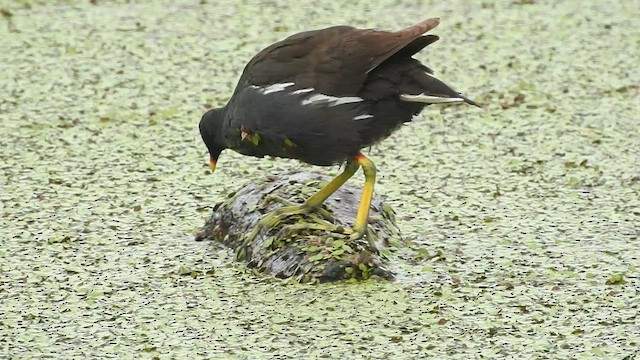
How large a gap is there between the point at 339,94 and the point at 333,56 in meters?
0.12

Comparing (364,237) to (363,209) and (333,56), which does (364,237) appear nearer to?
(363,209)

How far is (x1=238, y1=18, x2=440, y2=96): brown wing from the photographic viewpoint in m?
3.94

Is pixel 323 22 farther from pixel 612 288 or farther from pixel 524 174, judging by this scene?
pixel 612 288

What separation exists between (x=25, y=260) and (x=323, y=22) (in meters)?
2.77

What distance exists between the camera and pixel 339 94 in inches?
155

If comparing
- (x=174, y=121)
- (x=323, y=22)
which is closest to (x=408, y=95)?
(x=174, y=121)

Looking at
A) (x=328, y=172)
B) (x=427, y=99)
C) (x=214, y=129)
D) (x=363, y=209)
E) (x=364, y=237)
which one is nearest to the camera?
(x=427, y=99)

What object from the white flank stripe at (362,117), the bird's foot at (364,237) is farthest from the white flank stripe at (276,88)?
the bird's foot at (364,237)

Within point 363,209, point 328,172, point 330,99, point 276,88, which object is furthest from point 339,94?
point 328,172

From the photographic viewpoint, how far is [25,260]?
4203 mm

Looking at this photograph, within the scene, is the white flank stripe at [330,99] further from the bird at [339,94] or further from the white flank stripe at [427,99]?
the white flank stripe at [427,99]

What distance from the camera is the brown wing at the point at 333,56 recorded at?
12.9ft

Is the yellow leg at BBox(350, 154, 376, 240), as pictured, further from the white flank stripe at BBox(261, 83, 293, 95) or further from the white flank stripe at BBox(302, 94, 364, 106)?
the white flank stripe at BBox(261, 83, 293, 95)

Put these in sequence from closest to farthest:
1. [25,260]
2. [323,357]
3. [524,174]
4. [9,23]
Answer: [323,357]
[25,260]
[524,174]
[9,23]
